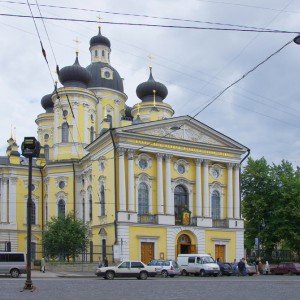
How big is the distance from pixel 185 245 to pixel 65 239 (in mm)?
10677

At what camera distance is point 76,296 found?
17688 mm

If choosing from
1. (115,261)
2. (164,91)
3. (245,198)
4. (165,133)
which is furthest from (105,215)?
(164,91)

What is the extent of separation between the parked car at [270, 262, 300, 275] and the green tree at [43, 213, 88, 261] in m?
16.1

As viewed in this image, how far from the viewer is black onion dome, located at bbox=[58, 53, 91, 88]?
2186 inches

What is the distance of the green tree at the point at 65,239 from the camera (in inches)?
1715

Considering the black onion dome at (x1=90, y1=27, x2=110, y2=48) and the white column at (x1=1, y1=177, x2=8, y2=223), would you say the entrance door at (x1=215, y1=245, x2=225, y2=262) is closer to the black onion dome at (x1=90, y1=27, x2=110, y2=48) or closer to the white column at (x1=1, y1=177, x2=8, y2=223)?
the white column at (x1=1, y1=177, x2=8, y2=223)

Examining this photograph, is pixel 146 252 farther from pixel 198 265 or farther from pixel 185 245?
pixel 198 265

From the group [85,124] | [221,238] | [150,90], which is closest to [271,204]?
[221,238]

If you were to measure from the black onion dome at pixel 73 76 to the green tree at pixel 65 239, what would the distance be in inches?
655

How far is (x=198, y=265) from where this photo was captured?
3869cm

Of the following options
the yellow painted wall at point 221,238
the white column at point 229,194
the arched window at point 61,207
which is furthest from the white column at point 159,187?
the arched window at point 61,207

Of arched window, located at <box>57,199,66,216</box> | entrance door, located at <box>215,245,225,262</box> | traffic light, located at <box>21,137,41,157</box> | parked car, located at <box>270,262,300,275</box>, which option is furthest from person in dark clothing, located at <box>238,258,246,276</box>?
traffic light, located at <box>21,137,41,157</box>

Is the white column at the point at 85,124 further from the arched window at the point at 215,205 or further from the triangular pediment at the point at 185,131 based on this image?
the arched window at the point at 215,205

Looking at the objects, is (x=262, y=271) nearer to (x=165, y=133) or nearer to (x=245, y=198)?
(x=245, y=198)
